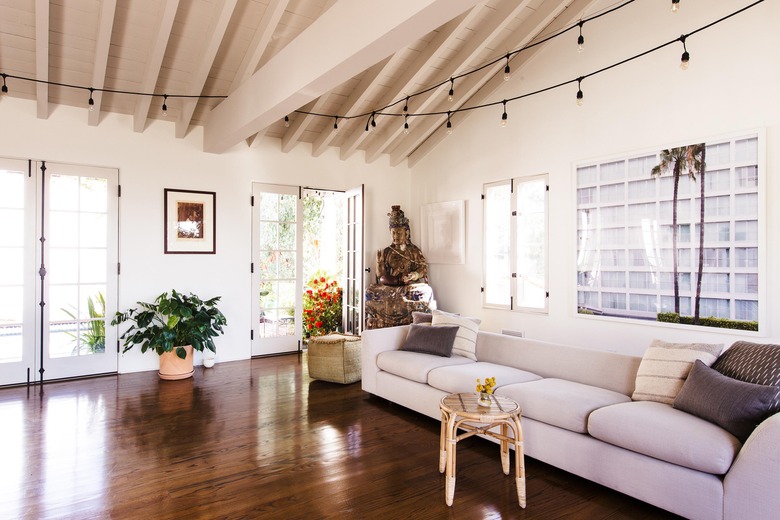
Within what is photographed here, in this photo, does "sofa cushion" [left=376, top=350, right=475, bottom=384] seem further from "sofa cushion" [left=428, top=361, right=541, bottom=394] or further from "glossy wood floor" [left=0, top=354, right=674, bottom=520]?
"glossy wood floor" [left=0, top=354, right=674, bottom=520]

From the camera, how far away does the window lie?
541 centimetres

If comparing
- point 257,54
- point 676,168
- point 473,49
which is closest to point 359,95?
point 473,49

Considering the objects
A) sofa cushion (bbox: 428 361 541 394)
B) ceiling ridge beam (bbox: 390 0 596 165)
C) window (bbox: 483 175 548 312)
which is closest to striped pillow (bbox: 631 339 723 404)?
sofa cushion (bbox: 428 361 541 394)

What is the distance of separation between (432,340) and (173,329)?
2895 millimetres

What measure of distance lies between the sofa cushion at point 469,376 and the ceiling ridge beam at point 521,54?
3.38 m

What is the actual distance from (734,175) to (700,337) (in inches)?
53.3

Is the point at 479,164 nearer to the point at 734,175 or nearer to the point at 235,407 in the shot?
the point at 734,175

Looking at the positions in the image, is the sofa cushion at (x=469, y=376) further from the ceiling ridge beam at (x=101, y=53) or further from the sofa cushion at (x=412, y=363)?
the ceiling ridge beam at (x=101, y=53)

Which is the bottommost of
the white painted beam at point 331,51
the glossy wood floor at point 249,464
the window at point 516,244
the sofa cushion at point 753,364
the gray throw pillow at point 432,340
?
the glossy wood floor at point 249,464

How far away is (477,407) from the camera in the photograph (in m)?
2.64

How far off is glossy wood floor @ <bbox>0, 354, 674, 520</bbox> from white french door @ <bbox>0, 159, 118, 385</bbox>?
0.53 metres

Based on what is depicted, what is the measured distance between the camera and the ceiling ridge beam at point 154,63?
11.9ft

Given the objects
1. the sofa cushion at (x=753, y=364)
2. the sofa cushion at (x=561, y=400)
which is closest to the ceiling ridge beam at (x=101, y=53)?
the sofa cushion at (x=561, y=400)

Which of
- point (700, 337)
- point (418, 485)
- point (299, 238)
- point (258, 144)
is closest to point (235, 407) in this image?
point (418, 485)
